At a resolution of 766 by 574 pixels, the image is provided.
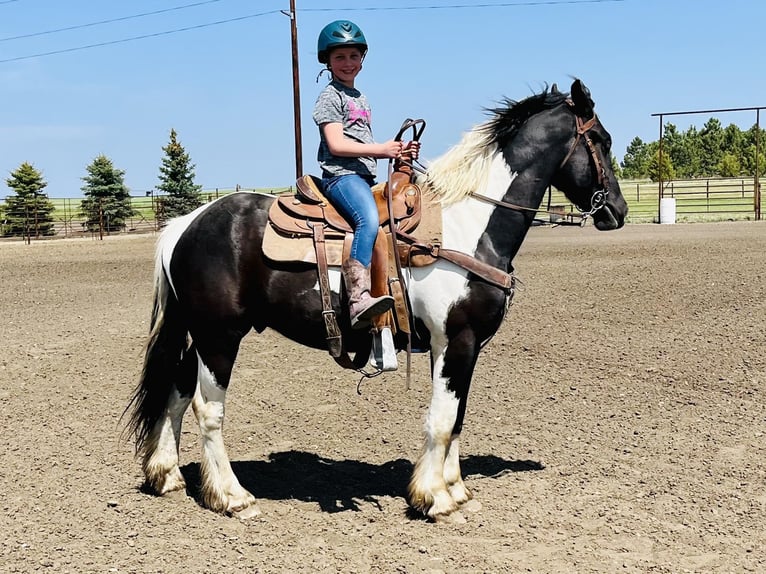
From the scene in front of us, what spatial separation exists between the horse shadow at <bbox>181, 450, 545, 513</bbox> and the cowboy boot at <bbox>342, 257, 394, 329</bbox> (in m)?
1.24

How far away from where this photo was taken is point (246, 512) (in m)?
4.50

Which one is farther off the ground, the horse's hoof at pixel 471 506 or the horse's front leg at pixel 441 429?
the horse's front leg at pixel 441 429

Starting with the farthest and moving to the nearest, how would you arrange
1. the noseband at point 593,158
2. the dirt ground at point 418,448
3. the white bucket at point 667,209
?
the white bucket at point 667,209 < the noseband at point 593,158 < the dirt ground at point 418,448

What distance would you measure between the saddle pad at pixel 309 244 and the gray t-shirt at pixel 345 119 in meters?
0.43

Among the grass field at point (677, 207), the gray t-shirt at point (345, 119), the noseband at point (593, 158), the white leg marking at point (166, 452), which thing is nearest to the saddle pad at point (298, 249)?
the gray t-shirt at point (345, 119)

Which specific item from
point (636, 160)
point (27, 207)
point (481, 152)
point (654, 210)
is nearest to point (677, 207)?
point (654, 210)

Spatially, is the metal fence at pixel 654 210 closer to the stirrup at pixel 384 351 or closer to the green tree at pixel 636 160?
the stirrup at pixel 384 351

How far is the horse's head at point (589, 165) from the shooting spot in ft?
14.6

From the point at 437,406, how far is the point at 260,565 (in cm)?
133

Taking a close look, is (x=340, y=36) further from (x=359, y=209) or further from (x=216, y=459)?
(x=216, y=459)

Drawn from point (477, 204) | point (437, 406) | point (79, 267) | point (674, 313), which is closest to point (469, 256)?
point (477, 204)

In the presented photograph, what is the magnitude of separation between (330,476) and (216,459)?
88 centimetres

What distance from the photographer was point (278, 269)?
4449mm

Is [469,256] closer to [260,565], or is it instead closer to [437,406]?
[437,406]
